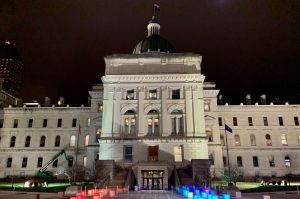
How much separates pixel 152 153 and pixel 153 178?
5794 mm

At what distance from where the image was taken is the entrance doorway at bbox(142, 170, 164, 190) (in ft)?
139

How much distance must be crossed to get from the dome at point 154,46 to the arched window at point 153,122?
16.0m

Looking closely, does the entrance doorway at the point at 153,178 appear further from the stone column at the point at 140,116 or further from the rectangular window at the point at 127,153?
the stone column at the point at 140,116

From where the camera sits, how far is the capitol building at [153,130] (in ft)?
153

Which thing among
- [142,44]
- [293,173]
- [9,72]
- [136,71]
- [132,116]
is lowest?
[293,173]

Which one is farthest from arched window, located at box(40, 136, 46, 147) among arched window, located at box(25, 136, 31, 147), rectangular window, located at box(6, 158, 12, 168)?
rectangular window, located at box(6, 158, 12, 168)

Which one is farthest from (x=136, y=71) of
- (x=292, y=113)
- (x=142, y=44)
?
(x=292, y=113)

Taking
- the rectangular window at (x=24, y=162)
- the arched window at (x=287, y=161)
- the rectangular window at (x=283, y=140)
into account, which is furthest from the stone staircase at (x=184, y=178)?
the rectangular window at (x=24, y=162)

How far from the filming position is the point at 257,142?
59.9 meters

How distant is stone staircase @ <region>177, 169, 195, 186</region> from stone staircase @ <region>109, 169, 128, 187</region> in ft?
25.0

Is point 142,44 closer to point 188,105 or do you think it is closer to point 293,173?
point 188,105

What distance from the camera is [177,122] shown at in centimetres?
4941

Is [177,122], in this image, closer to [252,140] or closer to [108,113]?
[108,113]

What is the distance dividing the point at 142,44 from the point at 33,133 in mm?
29932
